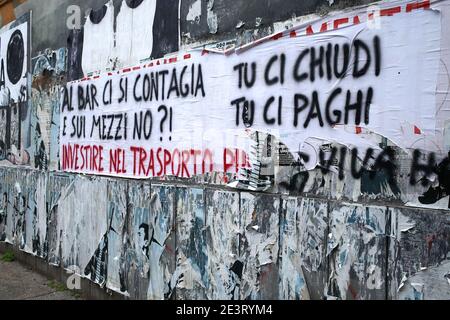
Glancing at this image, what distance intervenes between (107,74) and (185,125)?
1411 mm

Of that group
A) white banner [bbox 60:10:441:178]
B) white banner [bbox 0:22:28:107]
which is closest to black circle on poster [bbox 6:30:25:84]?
white banner [bbox 0:22:28:107]

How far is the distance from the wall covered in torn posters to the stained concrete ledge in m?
0.16

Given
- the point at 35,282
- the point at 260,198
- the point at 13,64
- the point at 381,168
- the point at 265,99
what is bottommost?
the point at 35,282

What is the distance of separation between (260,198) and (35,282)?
12.6 ft

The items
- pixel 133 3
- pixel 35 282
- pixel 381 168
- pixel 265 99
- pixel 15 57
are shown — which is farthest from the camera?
pixel 15 57

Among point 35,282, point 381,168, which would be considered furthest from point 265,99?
point 35,282

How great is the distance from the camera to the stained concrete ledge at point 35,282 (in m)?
4.98

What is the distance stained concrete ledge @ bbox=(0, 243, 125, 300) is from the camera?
4.98 metres

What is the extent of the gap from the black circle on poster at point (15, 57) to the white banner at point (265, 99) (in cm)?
214

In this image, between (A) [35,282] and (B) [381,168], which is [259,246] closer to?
(B) [381,168]

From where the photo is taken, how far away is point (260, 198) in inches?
126
